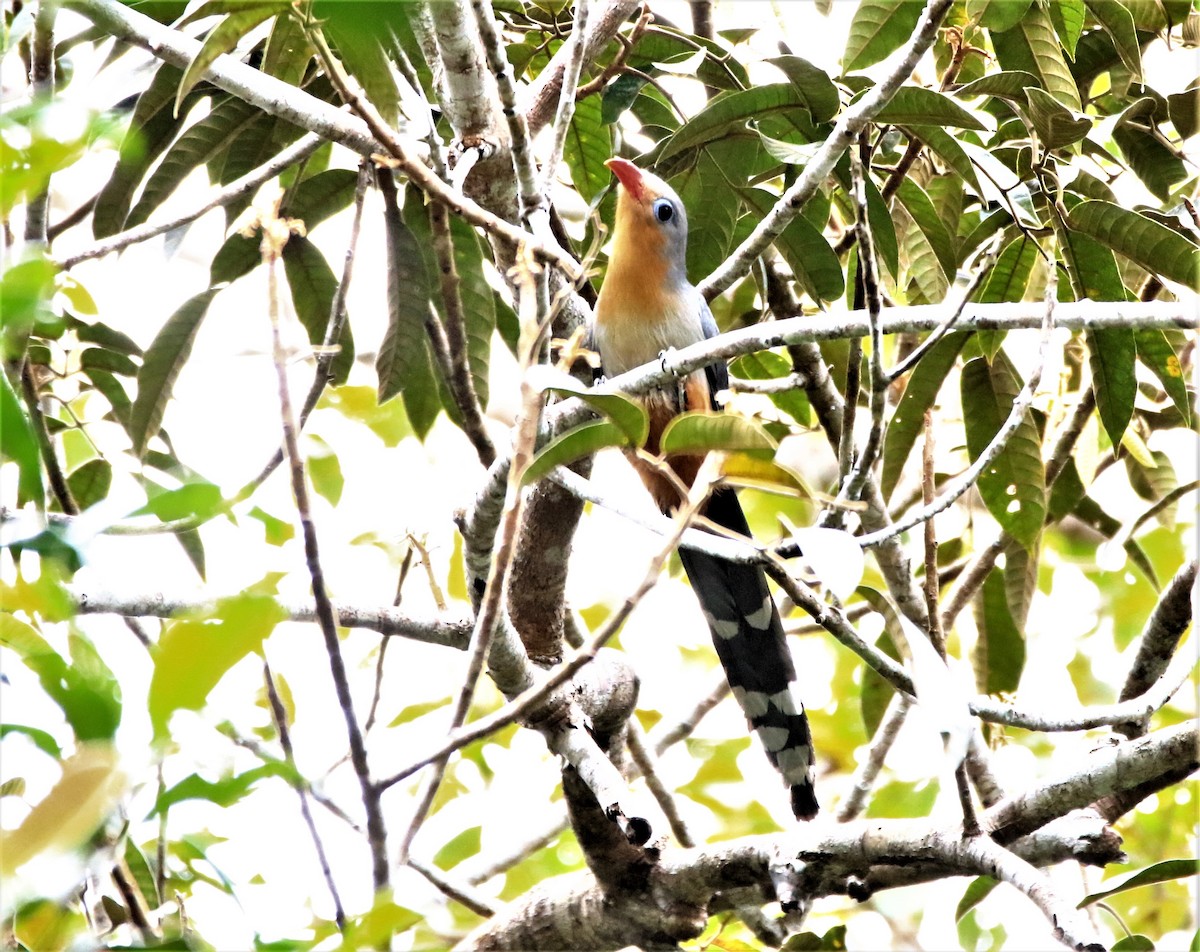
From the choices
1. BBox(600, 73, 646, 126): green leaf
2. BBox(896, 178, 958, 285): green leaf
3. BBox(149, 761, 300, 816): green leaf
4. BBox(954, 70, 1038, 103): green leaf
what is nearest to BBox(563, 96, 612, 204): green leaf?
BBox(600, 73, 646, 126): green leaf

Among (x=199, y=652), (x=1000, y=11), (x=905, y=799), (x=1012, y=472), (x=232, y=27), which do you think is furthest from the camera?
(x=905, y=799)

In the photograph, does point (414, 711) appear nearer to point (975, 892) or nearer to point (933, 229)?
point (975, 892)

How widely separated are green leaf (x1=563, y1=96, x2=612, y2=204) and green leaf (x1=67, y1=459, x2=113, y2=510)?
64.2 inches

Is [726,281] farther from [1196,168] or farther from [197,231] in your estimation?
[197,231]

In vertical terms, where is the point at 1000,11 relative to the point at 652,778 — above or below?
above

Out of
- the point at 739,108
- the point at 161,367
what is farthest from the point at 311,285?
the point at 739,108

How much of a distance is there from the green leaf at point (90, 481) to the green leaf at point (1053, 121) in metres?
2.71

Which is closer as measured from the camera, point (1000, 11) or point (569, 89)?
point (569, 89)

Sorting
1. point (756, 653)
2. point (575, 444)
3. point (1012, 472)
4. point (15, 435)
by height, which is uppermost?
point (15, 435)

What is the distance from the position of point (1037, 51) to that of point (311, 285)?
6.59ft

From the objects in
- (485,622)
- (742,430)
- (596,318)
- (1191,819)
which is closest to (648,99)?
(596,318)

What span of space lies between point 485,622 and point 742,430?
0.44 meters

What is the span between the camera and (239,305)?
760cm

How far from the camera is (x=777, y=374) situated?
4.01 meters
